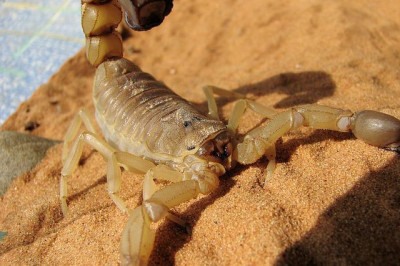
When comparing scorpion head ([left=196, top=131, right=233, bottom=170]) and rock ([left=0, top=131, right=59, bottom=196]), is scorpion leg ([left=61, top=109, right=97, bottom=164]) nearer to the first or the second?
rock ([left=0, top=131, right=59, bottom=196])

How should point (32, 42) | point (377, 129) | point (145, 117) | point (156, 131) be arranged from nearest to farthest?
point (377, 129) < point (156, 131) < point (145, 117) < point (32, 42)

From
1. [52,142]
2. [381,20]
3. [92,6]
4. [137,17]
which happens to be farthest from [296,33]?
[137,17]

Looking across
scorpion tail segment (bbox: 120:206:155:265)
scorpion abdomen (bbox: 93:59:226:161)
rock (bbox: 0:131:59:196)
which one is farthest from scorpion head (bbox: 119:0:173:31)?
rock (bbox: 0:131:59:196)

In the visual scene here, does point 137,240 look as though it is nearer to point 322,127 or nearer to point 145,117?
point 145,117

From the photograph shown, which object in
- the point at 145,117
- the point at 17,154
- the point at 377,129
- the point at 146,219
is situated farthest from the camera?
the point at 17,154

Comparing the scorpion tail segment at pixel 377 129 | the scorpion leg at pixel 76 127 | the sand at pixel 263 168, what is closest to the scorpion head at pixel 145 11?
the sand at pixel 263 168

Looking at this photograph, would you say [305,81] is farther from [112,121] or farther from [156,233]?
[156,233]

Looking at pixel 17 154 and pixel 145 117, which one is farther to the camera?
pixel 17 154

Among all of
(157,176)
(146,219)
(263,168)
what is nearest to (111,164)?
(157,176)
